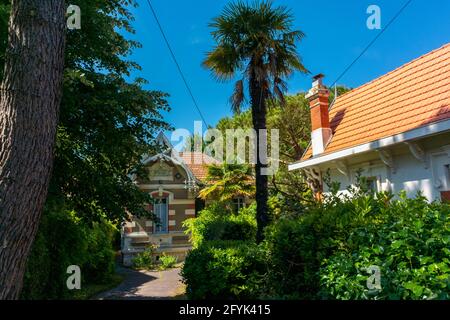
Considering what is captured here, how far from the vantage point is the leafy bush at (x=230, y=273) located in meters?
7.45

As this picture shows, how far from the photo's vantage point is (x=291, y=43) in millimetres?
10758

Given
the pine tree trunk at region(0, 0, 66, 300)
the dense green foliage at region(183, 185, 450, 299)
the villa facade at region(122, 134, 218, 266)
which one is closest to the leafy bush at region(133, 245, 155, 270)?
the villa facade at region(122, 134, 218, 266)

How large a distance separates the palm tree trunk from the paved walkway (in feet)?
9.78

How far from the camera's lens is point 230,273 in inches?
300

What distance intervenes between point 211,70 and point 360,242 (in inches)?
339

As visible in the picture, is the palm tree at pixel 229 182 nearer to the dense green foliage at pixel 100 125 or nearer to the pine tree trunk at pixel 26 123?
the dense green foliage at pixel 100 125

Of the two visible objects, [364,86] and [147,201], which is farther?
[364,86]

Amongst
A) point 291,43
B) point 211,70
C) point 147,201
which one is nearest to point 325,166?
point 291,43

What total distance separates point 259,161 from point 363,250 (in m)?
6.44

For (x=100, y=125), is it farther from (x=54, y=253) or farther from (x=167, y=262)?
(x=167, y=262)

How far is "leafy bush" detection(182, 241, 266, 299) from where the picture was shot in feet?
24.4

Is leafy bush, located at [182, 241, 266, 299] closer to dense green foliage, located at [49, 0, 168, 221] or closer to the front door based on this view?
dense green foliage, located at [49, 0, 168, 221]
